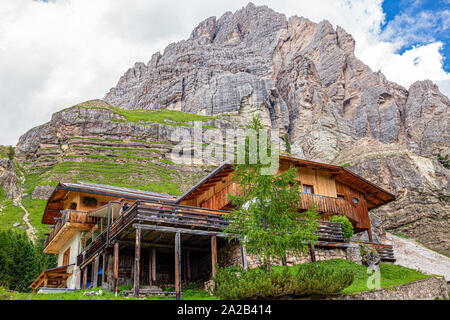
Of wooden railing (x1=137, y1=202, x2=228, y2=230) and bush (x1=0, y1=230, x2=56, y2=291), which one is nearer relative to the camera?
wooden railing (x1=137, y1=202, x2=228, y2=230)

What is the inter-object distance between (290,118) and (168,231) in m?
114

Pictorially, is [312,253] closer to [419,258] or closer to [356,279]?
[356,279]

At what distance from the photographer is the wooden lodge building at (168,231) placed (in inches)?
810

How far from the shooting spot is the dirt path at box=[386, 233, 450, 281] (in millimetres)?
35125

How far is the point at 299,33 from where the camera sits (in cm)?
17200

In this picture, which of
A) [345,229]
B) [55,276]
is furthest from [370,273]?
[55,276]

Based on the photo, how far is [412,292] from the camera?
704 inches

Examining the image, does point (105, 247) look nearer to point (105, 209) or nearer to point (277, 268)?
point (105, 209)

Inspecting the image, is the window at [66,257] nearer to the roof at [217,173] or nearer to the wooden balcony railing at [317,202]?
the roof at [217,173]

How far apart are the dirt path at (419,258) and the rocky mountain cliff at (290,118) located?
2916 millimetres

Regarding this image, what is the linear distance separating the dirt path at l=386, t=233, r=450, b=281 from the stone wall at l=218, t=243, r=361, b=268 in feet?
44.1

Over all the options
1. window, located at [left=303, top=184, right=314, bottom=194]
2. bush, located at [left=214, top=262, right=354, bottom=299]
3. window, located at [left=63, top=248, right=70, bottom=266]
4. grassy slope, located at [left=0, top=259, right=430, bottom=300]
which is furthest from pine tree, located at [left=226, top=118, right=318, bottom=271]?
window, located at [left=63, top=248, right=70, bottom=266]

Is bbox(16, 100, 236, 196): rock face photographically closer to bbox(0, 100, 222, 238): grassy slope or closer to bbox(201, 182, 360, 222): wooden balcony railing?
bbox(0, 100, 222, 238): grassy slope
